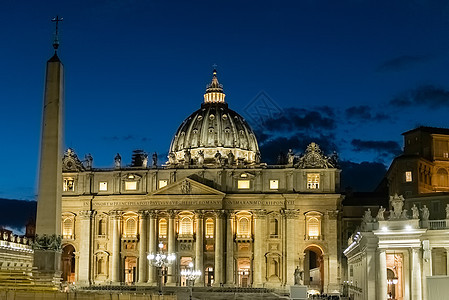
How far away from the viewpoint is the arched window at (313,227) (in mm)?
102875

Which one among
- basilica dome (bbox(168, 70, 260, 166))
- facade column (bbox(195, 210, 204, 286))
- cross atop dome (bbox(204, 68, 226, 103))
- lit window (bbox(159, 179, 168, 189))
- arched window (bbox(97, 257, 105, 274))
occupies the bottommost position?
arched window (bbox(97, 257, 105, 274))

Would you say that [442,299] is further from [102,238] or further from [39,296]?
[102,238]

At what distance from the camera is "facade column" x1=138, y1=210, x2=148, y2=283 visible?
102500 millimetres

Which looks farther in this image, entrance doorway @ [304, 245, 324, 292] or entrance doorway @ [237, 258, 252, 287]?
entrance doorway @ [237, 258, 252, 287]

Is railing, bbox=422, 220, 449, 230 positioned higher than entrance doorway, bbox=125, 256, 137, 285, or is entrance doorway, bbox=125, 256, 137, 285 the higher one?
railing, bbox=422, 220, 449, 230

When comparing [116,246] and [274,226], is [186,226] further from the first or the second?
[274,226]

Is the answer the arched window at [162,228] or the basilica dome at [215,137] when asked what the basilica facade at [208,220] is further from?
the basilica dome at [215,137]

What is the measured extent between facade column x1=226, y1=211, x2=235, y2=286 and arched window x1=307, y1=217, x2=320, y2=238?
378 inches

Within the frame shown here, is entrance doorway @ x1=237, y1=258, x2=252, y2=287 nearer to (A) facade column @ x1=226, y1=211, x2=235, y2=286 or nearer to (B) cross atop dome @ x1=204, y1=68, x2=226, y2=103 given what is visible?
(A) facade column @ x1=226, y1=211, x2=235, y2=286

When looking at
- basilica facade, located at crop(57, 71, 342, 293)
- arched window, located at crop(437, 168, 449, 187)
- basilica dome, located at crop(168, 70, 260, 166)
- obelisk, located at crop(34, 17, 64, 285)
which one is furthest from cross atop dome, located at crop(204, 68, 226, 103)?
obelisk, located at crop(34, 17, 64, 285)

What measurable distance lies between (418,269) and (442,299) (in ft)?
43.9

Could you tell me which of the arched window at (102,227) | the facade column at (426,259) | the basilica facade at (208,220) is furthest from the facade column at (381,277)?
the arched window at (102,227)

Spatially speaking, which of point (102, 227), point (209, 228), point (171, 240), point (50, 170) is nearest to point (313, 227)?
point (209, 228)

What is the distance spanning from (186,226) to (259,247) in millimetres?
9789
